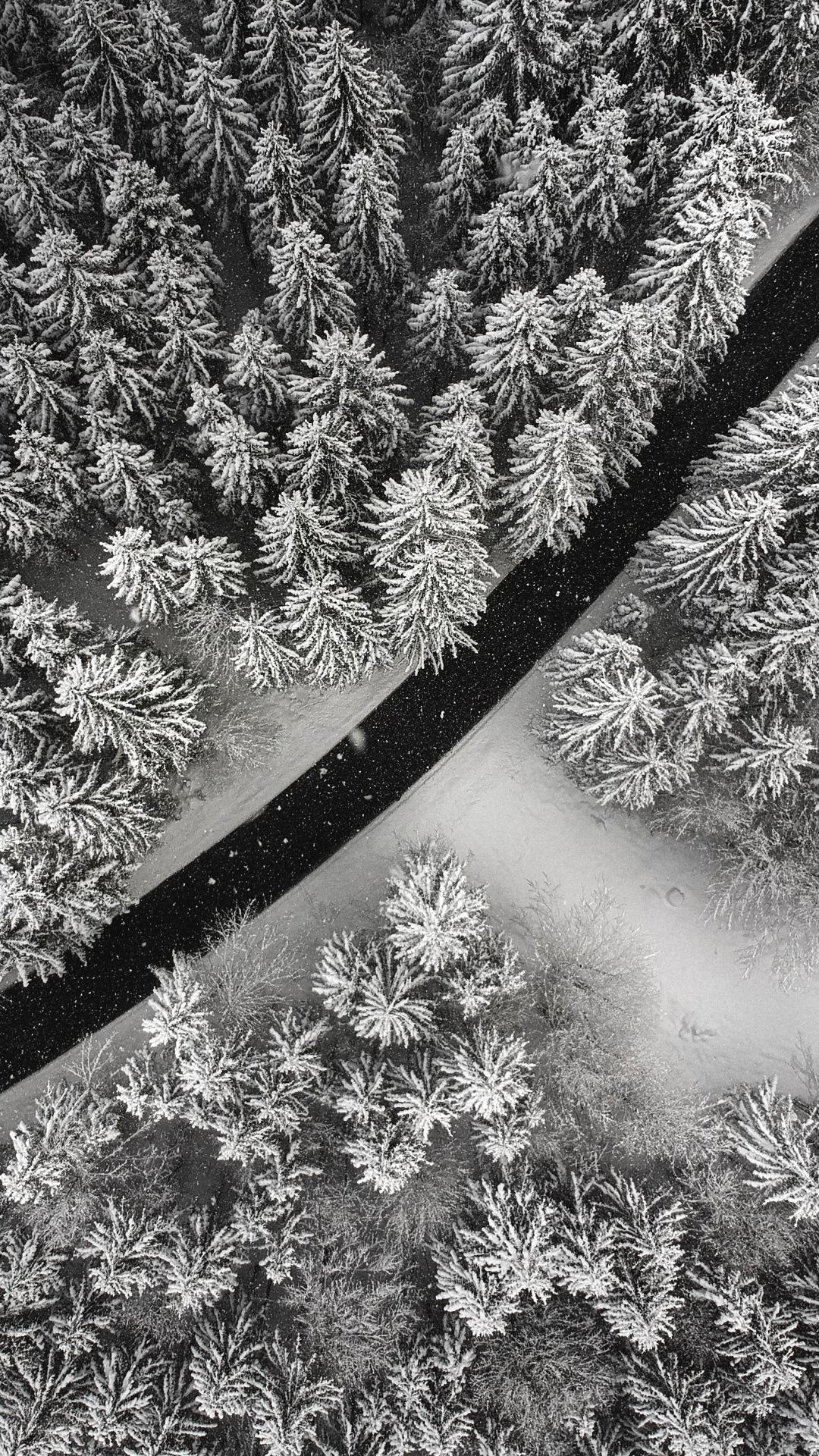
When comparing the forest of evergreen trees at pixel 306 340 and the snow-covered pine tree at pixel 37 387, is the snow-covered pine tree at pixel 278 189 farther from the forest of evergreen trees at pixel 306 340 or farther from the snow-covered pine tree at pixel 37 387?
the snow-covered pine tree at pixel 37 387

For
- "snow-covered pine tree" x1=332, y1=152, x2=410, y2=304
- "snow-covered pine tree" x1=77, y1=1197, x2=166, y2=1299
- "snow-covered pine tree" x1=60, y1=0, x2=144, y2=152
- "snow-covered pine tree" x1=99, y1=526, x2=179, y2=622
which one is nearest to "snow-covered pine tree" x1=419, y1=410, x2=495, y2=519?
"snow-covered pine tree" x1=332, y1=152, x2=410, y2=304

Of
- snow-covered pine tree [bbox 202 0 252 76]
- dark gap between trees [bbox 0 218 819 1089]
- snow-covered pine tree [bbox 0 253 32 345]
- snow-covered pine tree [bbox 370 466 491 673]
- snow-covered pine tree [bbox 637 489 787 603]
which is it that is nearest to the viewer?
snow-covered pine tree [bbox 370 466 491 673]

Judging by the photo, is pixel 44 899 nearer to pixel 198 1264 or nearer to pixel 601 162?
pixel 198 1264

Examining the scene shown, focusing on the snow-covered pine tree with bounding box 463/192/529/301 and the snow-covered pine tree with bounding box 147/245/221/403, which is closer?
the snow-covered pine tree with bounding box 147/245/221/403

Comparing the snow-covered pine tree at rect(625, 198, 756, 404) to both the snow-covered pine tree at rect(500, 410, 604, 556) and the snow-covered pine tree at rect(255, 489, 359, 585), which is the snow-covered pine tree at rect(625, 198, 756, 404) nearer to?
the snow-covered pine tree at rect(500, 410, 604, 556)

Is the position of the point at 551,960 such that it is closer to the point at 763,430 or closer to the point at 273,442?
the point at 763,430

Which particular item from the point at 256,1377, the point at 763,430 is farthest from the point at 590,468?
the point at 256,1377

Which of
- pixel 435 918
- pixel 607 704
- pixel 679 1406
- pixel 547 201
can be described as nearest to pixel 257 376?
pixel 547 201
